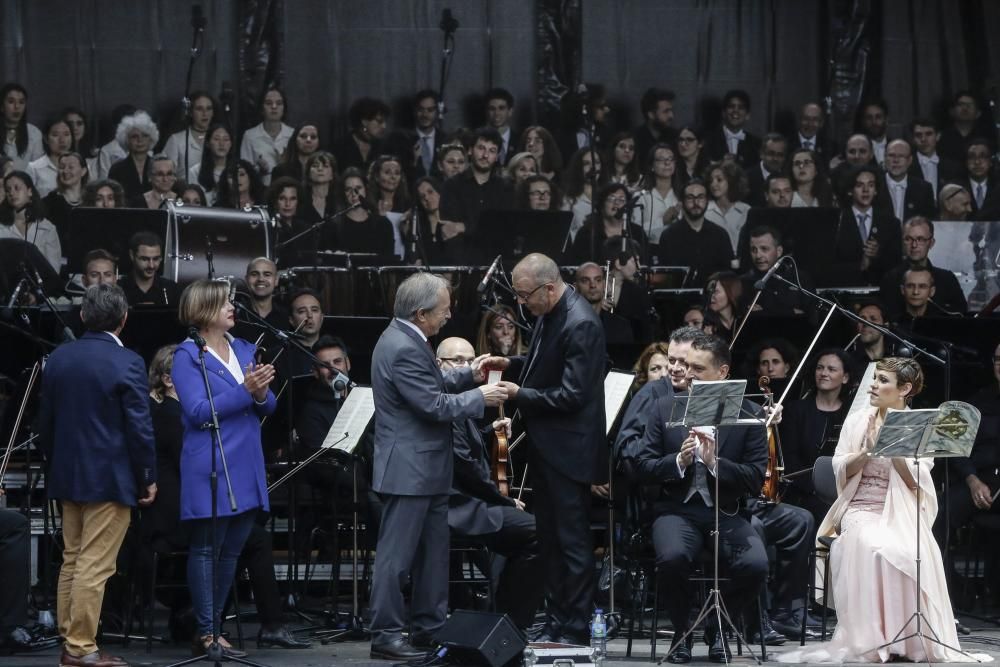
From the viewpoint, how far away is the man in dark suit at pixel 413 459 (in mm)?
7086

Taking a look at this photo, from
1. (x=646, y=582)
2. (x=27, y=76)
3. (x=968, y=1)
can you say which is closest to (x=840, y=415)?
(x=646, y=582)

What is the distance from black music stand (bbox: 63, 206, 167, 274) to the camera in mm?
11297

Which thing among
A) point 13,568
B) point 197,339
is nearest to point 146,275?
point 13,568

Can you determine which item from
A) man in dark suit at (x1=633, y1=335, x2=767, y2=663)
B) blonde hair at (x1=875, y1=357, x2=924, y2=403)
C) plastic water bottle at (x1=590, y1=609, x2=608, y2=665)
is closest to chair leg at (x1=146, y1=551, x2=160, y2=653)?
plastic water bottle at (x1=590, y1=609, x2=608, y2=665)

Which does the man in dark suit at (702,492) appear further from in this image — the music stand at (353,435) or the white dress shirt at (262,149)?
the white dress shirt at (262,149)

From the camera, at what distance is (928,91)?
1356cm

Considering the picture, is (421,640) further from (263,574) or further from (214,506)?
(214,506)

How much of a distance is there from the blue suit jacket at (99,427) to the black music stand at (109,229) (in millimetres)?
4500

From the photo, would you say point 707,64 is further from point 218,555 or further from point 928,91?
point 218,555

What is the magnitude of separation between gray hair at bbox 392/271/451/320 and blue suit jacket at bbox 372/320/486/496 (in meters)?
0.09

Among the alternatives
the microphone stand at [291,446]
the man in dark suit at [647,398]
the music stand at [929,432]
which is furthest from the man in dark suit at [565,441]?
the music stand at [929,432]

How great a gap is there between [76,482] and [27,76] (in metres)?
7.03

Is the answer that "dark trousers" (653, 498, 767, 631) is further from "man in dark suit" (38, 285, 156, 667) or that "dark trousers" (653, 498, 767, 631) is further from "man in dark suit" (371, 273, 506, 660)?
"man in dark suit" (38, 285, 156, 667)

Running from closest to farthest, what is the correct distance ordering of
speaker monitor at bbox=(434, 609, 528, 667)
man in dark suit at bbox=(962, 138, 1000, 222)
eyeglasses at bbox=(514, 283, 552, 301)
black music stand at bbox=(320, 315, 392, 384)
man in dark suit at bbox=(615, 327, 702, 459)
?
speaker monitor at bbox=(434, 609, 528, 667), eyeglasses at bbox=(514, 283, 552, 301), man in dark suit at bbox=(615, 327, 702, 459), black music stand at bbox=(320, 315, 392, 384), man in dark suit at bbox=(962, 138, 1000, 222)
